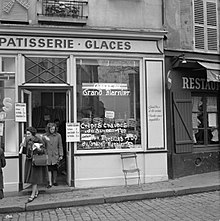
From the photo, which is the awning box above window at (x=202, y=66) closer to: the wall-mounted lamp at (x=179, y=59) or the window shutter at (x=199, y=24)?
the wall-mounted lamp at (x=179, y=59)

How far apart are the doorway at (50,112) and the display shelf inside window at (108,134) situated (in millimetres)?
549

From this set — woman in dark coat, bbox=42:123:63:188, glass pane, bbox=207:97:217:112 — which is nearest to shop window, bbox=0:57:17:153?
woman in dark coat, bbox=42:123:63:188

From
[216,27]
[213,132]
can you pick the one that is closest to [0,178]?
[213,132]

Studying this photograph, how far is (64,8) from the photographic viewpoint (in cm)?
922

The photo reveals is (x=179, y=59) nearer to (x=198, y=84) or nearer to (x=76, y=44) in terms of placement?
(x=198, y=84)

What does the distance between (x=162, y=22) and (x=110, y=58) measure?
1.92 meters

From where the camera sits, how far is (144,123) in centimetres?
959

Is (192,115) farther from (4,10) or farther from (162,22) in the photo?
(4,10)

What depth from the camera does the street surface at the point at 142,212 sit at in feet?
21.3

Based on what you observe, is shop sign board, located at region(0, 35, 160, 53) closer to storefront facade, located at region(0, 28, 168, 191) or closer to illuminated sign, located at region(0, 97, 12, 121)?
storefront facade, located at region(0, 28, 168, 191)

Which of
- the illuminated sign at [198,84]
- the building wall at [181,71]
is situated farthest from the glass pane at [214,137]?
the illuminated sign at [198,84]

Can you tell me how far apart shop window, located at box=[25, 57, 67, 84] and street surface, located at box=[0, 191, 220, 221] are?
3.41 metres

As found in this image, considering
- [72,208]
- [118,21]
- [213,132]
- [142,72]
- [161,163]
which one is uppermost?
[118,21]

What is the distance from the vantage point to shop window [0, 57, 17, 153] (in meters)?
8.87
